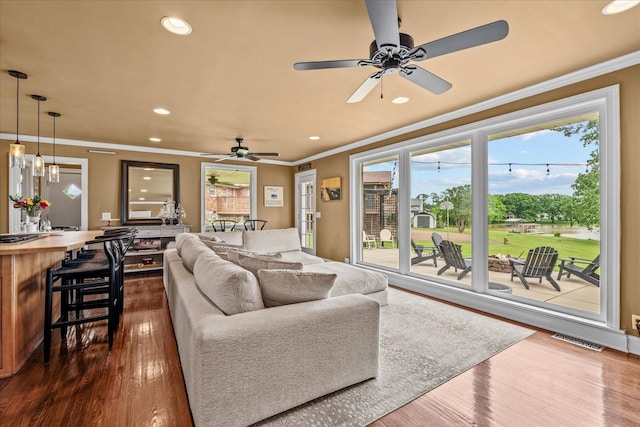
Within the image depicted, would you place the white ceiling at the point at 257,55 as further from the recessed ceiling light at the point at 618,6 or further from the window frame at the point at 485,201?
the window frame at the point at 485,201

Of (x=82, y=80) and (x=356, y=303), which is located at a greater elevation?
(x=82, y=80)

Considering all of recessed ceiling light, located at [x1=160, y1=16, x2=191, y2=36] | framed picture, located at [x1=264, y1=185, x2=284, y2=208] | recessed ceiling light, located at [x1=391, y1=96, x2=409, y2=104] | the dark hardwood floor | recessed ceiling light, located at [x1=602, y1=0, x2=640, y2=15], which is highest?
recessed ceiling light, located at [x1=391, y1=96, x2=409, y2=104]

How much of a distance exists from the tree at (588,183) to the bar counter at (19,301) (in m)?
4.58

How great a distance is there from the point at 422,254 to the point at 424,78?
293 centimetres

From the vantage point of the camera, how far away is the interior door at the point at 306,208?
691 centimetres

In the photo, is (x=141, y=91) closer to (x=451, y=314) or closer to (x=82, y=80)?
(x=82, y=80)

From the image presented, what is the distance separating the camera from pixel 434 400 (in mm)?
1821

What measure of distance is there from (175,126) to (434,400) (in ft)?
15.0

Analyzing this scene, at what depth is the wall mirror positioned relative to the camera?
221 inches

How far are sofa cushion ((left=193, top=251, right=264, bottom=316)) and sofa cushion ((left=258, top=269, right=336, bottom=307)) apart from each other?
0.06 metres

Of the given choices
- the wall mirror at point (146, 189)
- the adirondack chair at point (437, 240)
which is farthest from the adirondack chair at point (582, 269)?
the wall mirror at point (146, 189)

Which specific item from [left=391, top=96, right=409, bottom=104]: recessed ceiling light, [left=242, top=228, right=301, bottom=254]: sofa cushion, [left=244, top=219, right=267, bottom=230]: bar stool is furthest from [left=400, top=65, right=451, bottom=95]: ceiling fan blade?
[left=244, top=219, right=267, bottom=230]: bar stool

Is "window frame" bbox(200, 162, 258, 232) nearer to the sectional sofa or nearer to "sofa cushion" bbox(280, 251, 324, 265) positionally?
"sofa cushion" bbox(280, 251, 324, 265)

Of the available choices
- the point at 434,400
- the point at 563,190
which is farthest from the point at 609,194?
the point at 434,400
